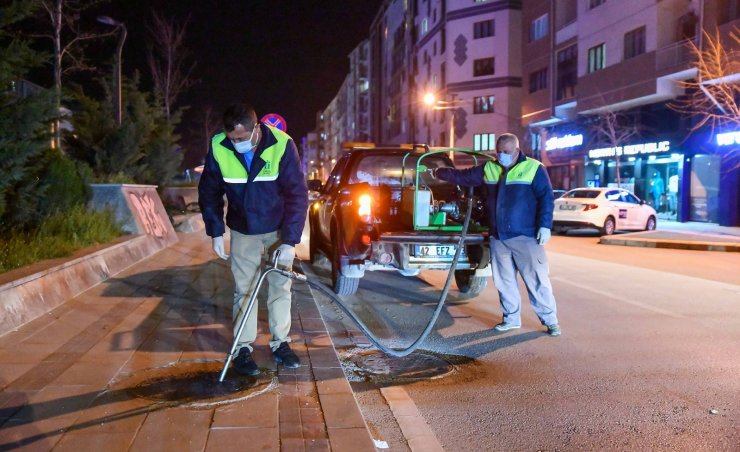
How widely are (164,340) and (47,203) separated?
16.2 feet

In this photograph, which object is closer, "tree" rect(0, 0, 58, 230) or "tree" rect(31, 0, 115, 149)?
"tree" rect(0, 0, 58, 230)

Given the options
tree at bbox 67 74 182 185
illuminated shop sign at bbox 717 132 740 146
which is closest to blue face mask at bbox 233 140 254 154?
tree at bbox 67 74 182 185

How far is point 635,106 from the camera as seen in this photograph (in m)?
28.5

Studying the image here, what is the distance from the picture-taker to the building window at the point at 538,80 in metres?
38.6

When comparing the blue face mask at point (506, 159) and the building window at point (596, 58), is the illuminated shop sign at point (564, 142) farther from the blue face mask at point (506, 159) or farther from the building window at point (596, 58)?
the blue face mask at point (506, 159)

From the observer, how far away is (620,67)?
2783 centimetres

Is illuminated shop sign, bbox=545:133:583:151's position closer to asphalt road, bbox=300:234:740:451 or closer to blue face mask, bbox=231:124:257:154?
asphalt road, bbox=300:234:740:451

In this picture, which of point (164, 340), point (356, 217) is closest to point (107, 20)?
point (356, 217)

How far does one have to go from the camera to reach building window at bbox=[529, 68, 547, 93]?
3856 cm

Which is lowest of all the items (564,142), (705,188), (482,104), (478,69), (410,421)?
(410,421)

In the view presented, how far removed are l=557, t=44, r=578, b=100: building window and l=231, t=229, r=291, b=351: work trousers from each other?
30452mm

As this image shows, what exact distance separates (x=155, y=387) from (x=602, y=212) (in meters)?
17.4

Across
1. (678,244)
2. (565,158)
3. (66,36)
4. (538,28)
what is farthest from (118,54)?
(538,28)

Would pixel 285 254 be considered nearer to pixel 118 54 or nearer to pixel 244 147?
pixel 244 147
